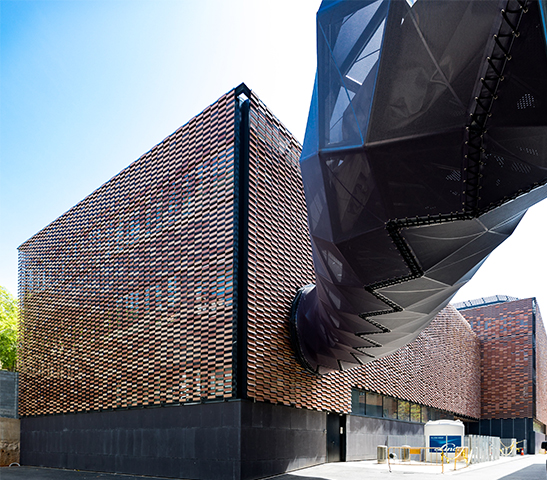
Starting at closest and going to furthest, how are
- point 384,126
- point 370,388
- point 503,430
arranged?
point 384,126 → point 370,388 → point 503,430

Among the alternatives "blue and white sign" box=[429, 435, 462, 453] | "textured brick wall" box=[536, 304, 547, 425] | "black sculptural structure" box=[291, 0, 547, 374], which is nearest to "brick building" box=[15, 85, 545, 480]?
"blue and white sign" box=[429, 435, 462, 453]

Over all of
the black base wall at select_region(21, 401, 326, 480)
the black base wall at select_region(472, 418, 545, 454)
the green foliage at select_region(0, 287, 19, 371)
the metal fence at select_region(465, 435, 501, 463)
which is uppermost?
the green foliage at select_region(0, 287, 19, 371)

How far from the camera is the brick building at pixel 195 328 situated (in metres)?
15.6

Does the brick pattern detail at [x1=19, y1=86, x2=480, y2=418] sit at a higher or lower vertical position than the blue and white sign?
higher

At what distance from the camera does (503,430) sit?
41.9 meters

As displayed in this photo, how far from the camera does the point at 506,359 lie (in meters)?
43.9

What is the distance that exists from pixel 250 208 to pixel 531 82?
441 inches

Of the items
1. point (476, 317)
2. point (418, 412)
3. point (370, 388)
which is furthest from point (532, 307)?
point (370, 388)

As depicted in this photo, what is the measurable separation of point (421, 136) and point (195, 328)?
1137 centimetres

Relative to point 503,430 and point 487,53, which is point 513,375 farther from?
point 487,53

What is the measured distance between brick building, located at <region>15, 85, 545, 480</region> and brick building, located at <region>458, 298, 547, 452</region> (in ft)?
75.3

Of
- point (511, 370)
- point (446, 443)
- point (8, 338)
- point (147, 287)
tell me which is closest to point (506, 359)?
point (511, 370)

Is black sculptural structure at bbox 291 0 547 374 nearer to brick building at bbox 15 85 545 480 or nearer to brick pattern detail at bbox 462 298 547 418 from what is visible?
brick building at bbox 15 85 545 480

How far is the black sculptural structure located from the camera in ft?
19.5
